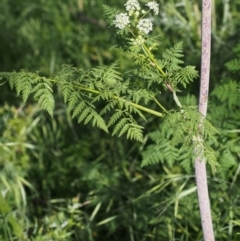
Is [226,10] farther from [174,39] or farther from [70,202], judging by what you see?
[70,202]

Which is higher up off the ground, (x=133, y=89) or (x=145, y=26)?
Result: (x=145, y=26)

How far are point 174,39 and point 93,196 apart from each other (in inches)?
44.8

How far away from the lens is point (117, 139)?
343cm

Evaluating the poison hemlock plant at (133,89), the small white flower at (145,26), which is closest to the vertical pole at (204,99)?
the poison hemlock plant at (133,89)

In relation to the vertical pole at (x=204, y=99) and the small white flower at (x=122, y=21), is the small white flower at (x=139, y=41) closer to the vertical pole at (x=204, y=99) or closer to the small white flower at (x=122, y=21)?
the small white flower at (x=122, y=21)

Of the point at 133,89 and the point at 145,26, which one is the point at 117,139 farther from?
the point at 145,26

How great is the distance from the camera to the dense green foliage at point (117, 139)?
205 cm

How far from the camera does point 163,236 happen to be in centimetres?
287

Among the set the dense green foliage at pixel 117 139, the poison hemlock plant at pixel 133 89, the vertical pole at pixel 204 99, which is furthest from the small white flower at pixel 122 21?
the vertical pole at pixel 204 99

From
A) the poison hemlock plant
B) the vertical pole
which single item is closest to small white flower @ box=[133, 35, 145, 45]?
the poison hemlock plant

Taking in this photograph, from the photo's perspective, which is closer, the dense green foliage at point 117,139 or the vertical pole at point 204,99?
the vertical pole at point 204,99

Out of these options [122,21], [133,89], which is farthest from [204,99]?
[122,21]

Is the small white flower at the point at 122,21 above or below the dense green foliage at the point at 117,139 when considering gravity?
above

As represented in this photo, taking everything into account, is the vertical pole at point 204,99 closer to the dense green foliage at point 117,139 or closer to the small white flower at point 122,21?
the dense green foliage at point 117,139
